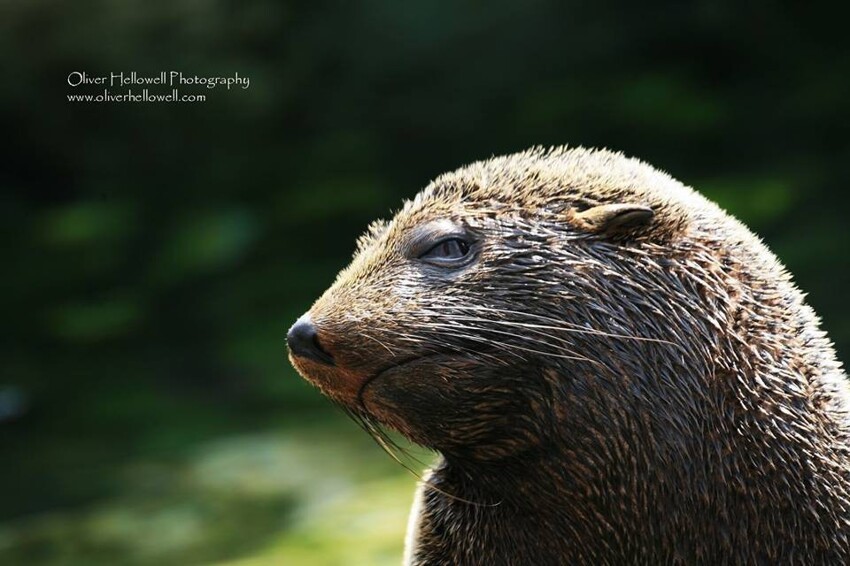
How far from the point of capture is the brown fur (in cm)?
301

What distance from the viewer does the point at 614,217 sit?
3080 mm

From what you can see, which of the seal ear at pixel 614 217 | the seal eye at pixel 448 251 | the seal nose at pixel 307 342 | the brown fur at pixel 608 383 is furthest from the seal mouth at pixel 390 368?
the seal ear at pixel 614 217

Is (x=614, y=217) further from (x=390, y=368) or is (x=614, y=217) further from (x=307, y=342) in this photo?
(x=307, y=342)

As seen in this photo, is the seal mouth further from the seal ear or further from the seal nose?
the seal ear

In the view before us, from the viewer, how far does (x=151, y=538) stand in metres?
5.78

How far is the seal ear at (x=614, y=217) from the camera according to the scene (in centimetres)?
307

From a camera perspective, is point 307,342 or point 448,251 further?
point 448,251

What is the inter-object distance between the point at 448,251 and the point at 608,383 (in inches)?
21.9

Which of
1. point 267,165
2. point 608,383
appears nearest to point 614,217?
point 608,383

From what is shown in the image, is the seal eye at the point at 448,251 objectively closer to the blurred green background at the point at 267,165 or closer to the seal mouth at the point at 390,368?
the seal mouth at the point at 390,368

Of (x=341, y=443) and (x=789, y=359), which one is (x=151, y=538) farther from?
(x=789, y=359)

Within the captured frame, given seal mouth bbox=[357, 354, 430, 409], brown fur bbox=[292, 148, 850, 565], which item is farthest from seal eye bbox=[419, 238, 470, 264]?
seal mouth bbox=[357, 354, 430, 409]

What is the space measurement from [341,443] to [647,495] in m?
3.55

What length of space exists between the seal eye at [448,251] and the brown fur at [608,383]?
43 mm
